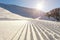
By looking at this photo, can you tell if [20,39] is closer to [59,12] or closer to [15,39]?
[15,39]

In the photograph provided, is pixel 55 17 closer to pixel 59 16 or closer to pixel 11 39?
pixel 59 16

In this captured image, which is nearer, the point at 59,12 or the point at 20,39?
the point at 20,39

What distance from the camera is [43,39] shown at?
19.1 ft

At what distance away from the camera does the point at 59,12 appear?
41719 millimetres

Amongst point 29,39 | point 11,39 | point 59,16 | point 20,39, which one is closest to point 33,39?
point 29,39

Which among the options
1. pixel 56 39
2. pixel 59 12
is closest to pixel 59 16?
pixel 59 12

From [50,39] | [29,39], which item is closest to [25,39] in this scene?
[29,39]

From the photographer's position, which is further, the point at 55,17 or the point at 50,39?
the point at 55,17

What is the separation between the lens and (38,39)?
19.3 ft

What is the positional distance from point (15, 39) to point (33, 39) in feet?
2.69

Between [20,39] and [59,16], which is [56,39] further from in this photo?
[59,16]

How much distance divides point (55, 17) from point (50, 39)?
37.3 meters

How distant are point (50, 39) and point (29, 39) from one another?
0.94m

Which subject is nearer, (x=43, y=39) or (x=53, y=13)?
(x=43, y=39)
